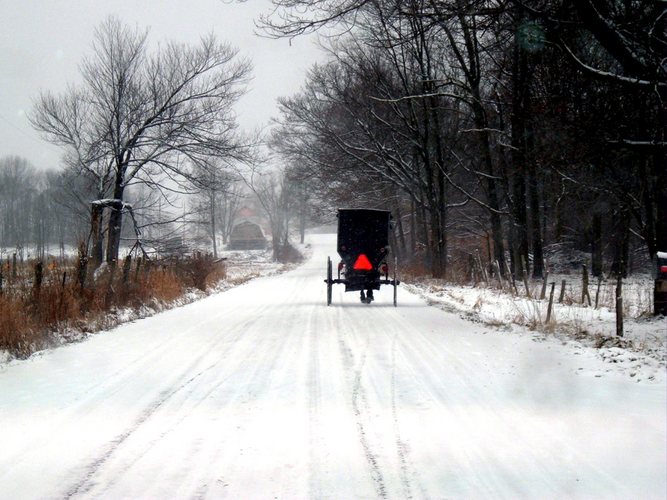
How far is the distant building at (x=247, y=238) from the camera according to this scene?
86375mm

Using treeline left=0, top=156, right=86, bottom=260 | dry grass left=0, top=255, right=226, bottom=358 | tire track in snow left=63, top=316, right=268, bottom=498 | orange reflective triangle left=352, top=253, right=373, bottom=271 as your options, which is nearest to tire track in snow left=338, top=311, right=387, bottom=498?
tire track in snow left=63, top=316, right=268, bottom=498

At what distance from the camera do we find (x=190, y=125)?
68.3 feet

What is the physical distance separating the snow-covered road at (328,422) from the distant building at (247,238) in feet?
256

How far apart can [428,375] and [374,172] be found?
22978 mm

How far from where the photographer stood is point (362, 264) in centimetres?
1617

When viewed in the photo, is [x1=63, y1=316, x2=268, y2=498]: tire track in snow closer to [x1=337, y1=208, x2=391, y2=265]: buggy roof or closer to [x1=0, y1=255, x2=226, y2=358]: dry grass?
[x1=0, y1=255, x2=226, y2=358]: dry grass

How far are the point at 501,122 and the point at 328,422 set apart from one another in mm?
20359

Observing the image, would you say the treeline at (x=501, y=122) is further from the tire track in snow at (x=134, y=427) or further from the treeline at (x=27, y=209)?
the treeline at (x=27, y=209)

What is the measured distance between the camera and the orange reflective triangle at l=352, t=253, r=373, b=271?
16109 mm

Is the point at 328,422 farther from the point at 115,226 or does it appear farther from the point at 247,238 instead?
the point at 247,238

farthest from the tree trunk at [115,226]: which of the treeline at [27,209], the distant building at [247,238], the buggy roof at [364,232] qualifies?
the distant building at [247,238]

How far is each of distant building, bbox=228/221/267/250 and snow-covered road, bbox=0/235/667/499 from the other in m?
77.9

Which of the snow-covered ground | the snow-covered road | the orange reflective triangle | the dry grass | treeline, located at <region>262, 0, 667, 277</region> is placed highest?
treeline, located at <region>262, 0, 667, 277</region>

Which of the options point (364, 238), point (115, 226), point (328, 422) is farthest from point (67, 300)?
point (115, 226)
